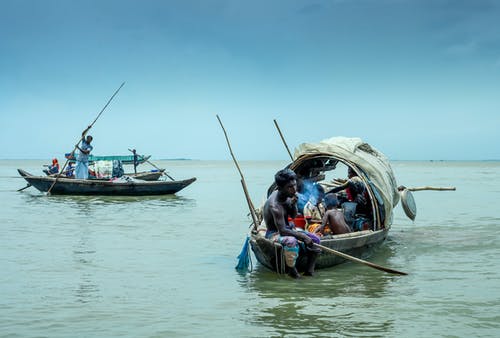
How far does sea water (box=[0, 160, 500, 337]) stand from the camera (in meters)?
4.84

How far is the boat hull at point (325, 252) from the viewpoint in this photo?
624cm

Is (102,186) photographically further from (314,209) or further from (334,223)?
(334,223)

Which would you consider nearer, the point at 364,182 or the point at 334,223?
the point at 334,223

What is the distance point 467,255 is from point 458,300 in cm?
304

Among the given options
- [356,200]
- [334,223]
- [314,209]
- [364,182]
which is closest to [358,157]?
[364,182]

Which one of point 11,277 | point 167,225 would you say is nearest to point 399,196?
point 167,225

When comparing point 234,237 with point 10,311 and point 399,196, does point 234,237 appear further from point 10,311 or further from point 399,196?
point 10,311

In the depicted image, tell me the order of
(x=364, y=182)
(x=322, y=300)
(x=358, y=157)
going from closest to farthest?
1. (x=322, y=300)
2. (x=364, y=182)
3. (x=358, y=157)

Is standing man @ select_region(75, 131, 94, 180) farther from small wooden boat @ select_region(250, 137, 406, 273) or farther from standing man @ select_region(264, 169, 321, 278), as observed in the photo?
standing man @ select_region(264, 169, 321, 278)

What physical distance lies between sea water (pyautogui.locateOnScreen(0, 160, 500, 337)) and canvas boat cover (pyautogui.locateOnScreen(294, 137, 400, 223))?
1.07 meters

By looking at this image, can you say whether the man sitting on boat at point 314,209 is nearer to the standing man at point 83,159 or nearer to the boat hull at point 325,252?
the boat hull at point 325,252

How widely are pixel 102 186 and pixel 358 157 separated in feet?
36.9

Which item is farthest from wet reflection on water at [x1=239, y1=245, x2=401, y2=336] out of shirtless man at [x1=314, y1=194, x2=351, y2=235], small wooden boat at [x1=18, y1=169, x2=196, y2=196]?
small wooden boat at [x1=18, y1=169, x2=196, y2=196]

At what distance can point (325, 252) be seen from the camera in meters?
6.60
